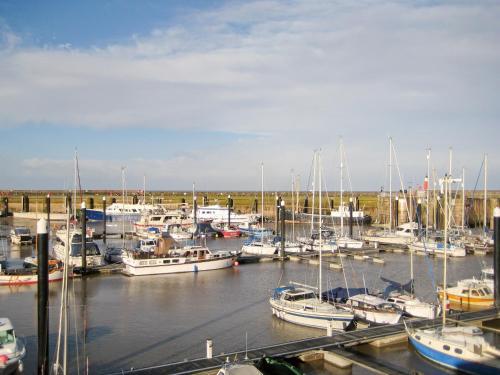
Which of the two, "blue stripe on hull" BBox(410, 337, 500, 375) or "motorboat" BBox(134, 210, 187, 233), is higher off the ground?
"motorboat" BBox(134, 210, 187, 233)

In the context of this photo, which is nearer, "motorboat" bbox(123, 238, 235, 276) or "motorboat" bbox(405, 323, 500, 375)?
"motorboat" bbox(405, 323, 500, 375)

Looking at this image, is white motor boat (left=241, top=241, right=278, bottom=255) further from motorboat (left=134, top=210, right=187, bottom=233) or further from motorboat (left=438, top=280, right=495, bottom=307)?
motorboat (left=134, top=210, right=187, bottom=233)

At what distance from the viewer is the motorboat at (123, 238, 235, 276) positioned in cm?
4006

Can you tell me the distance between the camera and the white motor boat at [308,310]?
79.6 ft

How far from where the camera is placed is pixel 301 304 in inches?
1009

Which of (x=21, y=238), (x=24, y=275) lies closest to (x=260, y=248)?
(x=24, y=275)

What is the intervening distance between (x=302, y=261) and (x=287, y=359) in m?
28.9

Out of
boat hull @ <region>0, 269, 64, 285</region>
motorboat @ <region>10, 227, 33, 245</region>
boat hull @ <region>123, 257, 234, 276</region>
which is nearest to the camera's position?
boat hull @ <region>0, 269, 64, 285</region>

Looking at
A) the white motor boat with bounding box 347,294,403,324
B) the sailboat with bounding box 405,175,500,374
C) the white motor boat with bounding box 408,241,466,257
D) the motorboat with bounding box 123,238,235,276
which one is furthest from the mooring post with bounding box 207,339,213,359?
the white motor boat with bounding box 408,241,466,257

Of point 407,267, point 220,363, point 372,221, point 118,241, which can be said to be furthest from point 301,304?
point 372,221

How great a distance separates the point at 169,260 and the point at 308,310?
18.0 m

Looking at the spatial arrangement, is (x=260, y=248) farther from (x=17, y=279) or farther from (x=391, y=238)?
(x=17, y=279)

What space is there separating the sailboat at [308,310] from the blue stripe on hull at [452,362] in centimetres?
415

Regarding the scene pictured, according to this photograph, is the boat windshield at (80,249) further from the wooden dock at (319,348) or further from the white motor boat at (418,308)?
the white motor boat at (418,308)
